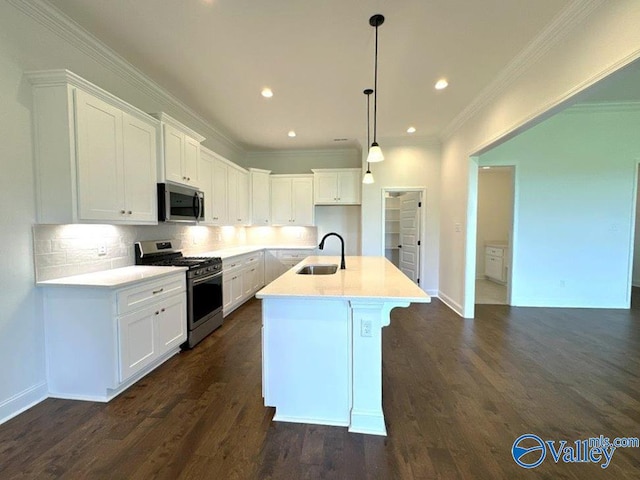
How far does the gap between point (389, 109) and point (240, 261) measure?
3.21 meters

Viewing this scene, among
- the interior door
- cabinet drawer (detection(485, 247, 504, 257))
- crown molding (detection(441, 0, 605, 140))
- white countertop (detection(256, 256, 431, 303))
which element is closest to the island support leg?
white countertop (detection(256, 256, 431, 303))

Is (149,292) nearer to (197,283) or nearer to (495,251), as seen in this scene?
(197,283)

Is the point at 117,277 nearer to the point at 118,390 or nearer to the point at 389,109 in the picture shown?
the point at 118,390

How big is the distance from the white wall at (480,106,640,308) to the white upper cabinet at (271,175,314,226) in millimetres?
3220

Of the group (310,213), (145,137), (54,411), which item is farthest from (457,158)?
(54,411)

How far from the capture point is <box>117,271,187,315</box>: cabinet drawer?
2.16 meters

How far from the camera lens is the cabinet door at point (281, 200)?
5.72 meters

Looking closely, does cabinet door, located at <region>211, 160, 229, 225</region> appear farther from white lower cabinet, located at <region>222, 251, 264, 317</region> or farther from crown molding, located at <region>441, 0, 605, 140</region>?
crown molding, located at <region>441, 0, 605, 140</region>

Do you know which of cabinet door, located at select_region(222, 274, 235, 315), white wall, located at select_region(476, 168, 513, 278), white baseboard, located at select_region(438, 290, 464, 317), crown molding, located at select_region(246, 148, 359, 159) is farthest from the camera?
white wall, located at select_region(476, 168, 513, 278)

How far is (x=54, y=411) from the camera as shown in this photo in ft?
6.54

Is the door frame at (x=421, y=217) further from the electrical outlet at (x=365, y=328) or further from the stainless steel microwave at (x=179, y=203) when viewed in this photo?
the electrical outlet at (x=365, y=328)

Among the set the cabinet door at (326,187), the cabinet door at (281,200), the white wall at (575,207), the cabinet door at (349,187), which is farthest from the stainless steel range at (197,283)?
the white wall at (575,207)

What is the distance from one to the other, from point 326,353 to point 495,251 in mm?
6003

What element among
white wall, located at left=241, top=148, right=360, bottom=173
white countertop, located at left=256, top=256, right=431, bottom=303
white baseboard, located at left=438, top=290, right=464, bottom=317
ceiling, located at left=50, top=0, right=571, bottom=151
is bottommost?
white baseboard, located at left=438, top=290, right=464, bottom=317
